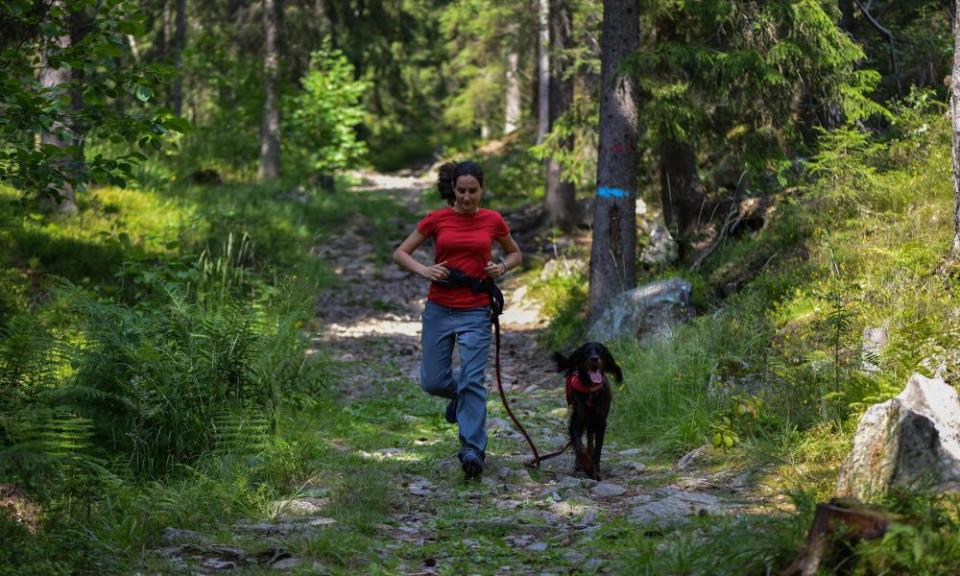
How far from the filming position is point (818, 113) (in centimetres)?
1484

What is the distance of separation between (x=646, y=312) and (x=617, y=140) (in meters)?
2.45

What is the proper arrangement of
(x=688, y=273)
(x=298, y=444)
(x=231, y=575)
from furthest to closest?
(x=688, y=273)
(x=298, y=444)
(x=231, y=575)

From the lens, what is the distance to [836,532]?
11.8ft

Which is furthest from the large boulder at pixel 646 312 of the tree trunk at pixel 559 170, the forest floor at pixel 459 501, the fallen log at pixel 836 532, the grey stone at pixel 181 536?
the tree trunk at pixel 559 170

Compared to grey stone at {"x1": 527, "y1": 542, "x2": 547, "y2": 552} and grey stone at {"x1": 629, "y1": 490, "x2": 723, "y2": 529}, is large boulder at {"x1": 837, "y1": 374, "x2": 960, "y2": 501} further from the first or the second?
grey stone at {"x1": 527, "y1": 542, "x2": 547, "y2": 552}

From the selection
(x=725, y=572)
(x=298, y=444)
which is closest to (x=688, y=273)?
(x=298, y=444)

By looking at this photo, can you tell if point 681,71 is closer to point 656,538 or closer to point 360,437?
point 360,437

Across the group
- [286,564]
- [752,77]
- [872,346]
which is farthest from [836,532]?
[752,77]

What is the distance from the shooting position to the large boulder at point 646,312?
11320 mm

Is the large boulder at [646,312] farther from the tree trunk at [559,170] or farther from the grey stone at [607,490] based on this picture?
the tree trunk at [559,170]

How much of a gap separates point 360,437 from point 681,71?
817 cm

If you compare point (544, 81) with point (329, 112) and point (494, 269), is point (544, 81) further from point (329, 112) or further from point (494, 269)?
point (494, 269)

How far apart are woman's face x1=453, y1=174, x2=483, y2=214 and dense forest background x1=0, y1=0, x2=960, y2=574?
2067 millimetres

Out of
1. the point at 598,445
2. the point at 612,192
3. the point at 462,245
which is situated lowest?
the point at 598,445
